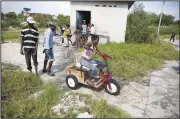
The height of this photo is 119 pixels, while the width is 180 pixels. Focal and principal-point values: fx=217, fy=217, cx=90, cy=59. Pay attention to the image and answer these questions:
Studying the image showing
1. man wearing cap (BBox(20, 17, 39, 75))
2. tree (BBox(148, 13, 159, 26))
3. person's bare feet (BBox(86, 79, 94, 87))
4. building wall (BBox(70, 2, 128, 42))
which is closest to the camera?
person's bare feet (BBox(86, 79, 94, 87))

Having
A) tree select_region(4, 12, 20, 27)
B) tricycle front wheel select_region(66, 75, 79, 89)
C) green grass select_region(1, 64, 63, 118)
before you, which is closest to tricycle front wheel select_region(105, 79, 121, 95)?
tricycle front wheel select_region(66, 75, 79, 89)

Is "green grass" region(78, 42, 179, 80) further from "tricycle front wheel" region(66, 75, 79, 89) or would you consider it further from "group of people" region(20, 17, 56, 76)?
"group of people" region(20, 17, 56, 76)

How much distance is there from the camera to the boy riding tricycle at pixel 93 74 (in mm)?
4824

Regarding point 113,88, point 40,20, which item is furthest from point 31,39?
point 40,20

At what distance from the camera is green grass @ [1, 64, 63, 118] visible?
391 centimetres

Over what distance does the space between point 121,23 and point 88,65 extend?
5.55 metres

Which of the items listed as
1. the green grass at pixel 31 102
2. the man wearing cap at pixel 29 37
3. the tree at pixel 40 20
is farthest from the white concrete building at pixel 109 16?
the green grass at pixel 31 102

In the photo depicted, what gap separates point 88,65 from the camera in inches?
195

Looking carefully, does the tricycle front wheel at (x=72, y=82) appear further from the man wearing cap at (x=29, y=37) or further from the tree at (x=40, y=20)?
the tree at (x=40, y=20)

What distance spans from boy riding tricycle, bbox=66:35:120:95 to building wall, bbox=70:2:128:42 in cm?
479

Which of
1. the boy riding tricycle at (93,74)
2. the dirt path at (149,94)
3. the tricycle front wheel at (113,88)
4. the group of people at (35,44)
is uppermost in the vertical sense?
the group of people at (35,44)

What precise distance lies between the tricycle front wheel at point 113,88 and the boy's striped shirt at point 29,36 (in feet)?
7.35

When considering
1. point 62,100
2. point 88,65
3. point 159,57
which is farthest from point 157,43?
point 62,100

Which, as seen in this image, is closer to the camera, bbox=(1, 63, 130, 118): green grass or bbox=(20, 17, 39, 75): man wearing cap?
bbox=(1, 63, 130, 118): green grass
